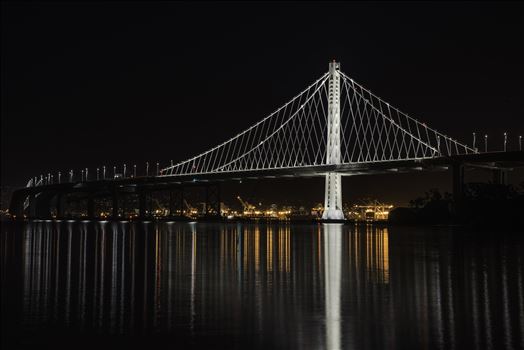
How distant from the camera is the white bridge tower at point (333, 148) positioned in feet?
191

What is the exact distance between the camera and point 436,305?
32.1 ft

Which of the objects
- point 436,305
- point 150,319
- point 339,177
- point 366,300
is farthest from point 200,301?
point 339,177

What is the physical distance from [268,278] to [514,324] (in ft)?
18.6

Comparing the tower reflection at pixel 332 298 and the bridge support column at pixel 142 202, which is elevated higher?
the bridge support column at pixel 142 202

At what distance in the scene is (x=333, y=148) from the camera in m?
60.5

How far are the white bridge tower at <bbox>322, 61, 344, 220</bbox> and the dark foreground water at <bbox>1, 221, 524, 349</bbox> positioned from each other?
4099cm

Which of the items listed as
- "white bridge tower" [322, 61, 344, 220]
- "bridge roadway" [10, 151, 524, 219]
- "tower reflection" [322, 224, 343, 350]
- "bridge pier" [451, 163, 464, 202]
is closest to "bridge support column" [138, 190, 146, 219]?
"bridge roadway" [10, 151, 524, 219]

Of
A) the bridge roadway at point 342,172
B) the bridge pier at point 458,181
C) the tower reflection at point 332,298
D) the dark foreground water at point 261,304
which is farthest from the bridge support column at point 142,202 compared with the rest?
the dark foreground water at point 261,304

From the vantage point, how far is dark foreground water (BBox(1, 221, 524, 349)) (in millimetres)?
→ 7559

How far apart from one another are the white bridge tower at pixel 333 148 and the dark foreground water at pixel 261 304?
41.0 metres

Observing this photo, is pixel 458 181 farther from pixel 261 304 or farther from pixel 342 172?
pixel 261 304

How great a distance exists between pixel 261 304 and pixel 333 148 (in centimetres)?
5102

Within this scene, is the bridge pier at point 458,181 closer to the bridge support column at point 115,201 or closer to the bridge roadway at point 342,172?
the bridge roadway at point 342,172

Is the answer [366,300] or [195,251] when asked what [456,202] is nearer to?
[195,251]
